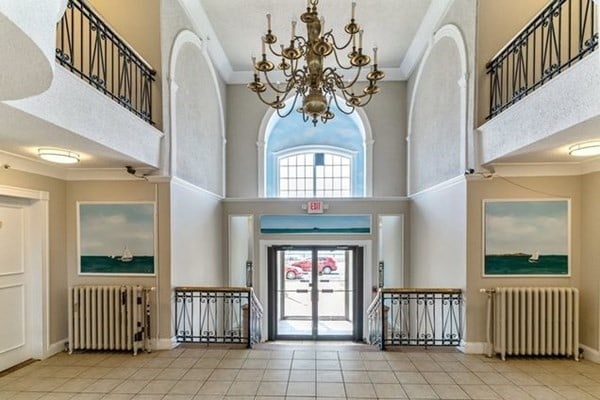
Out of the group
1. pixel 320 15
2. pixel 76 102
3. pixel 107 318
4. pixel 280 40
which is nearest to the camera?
pixel 76 102

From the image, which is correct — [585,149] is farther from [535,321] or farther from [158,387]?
[158,387]

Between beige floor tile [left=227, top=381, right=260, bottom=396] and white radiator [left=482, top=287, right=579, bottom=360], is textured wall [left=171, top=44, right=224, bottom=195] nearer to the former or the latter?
beige floor tile [left=227, top=381, right=260, bottom=396]

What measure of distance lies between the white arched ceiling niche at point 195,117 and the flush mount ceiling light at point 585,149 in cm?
452

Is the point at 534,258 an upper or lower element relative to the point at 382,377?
upper

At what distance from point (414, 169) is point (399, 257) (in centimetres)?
180

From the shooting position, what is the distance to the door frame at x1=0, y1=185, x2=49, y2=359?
4.57 meters

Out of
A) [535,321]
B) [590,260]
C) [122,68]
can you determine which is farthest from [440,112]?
[122,68]

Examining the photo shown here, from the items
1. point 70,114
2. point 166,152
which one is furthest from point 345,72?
point 70,114

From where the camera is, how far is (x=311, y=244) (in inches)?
296

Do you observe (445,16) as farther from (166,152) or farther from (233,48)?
(166,152)

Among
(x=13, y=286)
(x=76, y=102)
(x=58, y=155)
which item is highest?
(x=76, y=102)

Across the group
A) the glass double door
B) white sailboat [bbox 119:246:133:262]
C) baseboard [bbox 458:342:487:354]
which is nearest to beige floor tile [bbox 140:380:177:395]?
white sailboat [bbox 119:246:133:262]

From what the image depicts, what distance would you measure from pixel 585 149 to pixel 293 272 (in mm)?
5536

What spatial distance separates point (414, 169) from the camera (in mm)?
6965
